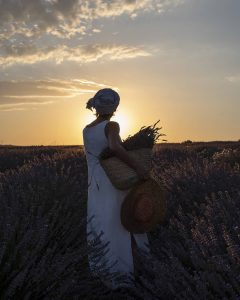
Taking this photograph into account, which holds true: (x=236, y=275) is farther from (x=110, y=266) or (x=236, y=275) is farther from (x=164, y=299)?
(x=110, y=266)

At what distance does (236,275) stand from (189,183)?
2920 millimetres

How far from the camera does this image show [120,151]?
4.68 meters

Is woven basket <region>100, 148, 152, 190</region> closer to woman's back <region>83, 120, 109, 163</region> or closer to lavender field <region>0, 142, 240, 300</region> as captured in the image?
woman's back <region>83, 120, 109, 163</region>

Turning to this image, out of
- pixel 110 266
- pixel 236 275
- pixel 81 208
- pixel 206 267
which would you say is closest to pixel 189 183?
pixel 81 208

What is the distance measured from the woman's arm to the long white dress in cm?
12

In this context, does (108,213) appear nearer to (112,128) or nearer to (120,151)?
(120,151)

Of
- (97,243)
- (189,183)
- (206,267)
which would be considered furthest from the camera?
(189,183)

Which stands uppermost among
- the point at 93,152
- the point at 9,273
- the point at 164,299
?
the point at 93,152

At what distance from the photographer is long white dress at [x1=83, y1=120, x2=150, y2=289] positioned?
4918mm

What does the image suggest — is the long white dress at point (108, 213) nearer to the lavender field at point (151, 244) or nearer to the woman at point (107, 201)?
the woman at point (107, 201)

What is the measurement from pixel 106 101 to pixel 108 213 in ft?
3.04

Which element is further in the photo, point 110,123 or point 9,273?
point 110,123

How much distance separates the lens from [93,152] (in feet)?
16.4

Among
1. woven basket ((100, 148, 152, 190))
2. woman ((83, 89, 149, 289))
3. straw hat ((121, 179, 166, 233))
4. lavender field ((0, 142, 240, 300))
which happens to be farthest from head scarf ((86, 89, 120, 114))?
lavender field ((0, 142, 240, 300))
